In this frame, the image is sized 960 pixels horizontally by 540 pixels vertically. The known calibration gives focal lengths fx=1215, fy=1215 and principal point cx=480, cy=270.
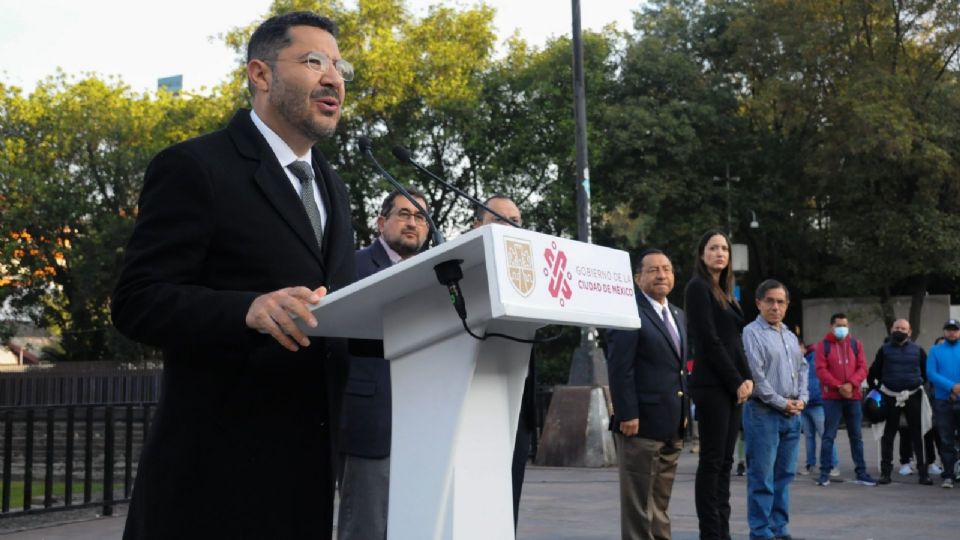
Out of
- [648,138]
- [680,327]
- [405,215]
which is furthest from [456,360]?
[648,138]

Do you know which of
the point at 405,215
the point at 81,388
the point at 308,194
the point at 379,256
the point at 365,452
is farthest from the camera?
the point at 81,388

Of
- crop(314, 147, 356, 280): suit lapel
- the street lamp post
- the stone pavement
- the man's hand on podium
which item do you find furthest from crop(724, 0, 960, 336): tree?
the man's hand on podium

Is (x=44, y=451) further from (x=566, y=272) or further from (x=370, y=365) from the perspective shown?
(x=566, y=272)

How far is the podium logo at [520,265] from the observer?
8.17 ft

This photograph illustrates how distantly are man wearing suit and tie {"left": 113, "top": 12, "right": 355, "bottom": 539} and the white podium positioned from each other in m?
0.15

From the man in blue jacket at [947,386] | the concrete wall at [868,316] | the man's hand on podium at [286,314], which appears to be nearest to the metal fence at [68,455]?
the man's hand on podium at [286,314]

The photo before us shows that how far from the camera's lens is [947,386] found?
14.4 meters

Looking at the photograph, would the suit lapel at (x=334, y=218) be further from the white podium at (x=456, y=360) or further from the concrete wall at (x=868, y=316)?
the concrete wall at (x=868, y=316)

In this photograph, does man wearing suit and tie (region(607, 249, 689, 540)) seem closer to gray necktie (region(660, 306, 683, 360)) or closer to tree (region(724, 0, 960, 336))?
gray necktie (region(660, 306, 683, 360))

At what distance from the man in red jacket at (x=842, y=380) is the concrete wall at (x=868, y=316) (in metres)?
23.0

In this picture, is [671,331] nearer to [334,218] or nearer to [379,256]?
[379,256]

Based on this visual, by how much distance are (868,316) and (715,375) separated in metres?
31.0

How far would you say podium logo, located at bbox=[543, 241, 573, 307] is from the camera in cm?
263

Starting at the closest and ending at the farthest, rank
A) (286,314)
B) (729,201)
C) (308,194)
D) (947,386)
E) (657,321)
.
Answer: (286,314), (308,194), (657,321), (947,386), (729,201)
